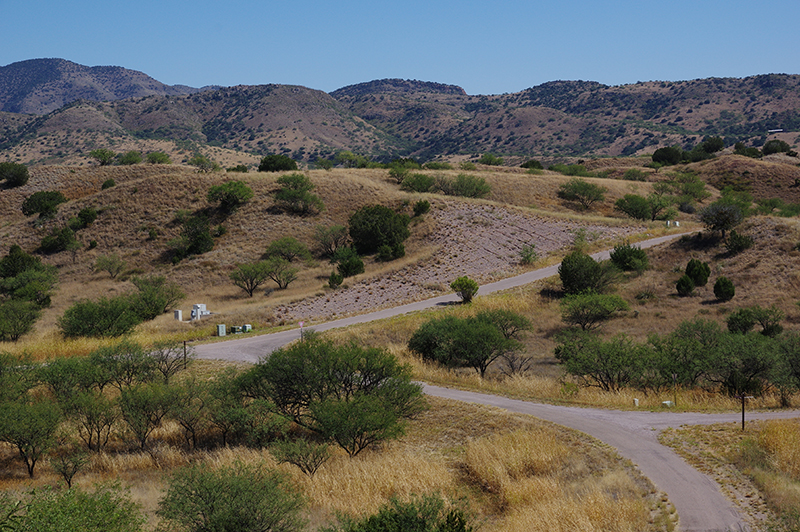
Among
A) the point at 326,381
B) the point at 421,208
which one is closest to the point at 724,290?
the point at 326,381

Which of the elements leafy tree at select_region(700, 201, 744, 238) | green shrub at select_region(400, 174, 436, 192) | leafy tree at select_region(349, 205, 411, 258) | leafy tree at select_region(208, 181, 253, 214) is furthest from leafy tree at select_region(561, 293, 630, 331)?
leafy tree at select_region(208, 181, 253, 214)

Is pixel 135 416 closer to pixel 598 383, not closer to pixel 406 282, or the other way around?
pixel 598 383

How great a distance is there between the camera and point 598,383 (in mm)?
22953

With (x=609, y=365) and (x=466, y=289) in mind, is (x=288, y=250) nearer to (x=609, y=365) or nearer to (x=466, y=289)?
(x=466, y=289)

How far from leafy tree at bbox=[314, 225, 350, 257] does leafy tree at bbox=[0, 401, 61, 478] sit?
→ 35262 millimetres

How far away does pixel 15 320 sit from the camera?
3212cm

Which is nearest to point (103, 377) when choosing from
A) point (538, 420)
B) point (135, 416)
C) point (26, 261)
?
point (135, 416)

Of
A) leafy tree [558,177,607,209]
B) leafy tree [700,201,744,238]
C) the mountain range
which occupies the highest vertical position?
the mountain range

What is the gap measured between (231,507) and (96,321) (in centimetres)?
2546

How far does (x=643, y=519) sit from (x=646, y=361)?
13082mm

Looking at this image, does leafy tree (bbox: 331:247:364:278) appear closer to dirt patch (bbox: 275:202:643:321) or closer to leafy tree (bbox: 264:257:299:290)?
dirt patch (bbox: 275:202:643:321)

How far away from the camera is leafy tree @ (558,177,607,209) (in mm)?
62500

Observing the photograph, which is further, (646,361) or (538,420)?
(646,361)

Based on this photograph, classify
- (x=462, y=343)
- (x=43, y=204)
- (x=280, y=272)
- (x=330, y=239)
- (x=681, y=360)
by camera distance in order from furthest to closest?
(x=43, y=204), (x=330, y=239), (x=280, y=272), (x=462, y=343), (x=681, y=360)
